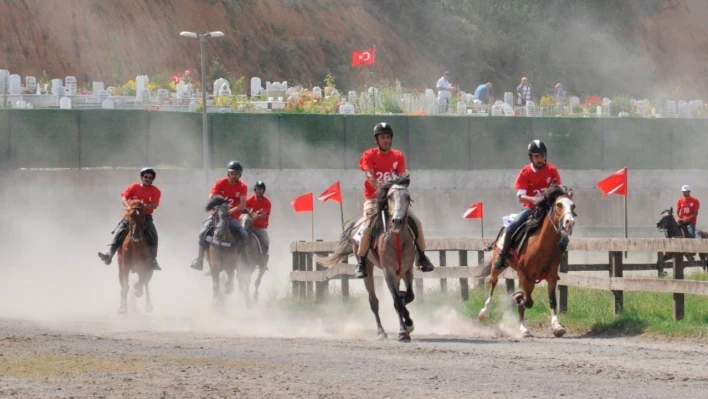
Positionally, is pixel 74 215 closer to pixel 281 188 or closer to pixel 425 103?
pixel 281 188

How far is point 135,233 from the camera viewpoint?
24.2 m

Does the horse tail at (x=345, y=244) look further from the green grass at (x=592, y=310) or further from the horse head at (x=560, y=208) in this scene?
the horse head at (x=560, y=208)

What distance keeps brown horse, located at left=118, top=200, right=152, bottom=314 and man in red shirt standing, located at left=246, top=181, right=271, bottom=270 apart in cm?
321

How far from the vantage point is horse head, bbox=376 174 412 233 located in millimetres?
16516

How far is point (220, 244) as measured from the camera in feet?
80.0

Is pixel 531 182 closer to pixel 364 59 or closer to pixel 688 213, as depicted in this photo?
pixel 688 213

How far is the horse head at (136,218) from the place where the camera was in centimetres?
2400

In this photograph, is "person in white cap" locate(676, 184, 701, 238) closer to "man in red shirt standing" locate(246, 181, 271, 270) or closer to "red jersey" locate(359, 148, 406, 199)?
"man in red shirt standing" locate(246, 181, 271, 270)

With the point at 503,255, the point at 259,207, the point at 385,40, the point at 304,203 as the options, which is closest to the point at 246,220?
the point at 259,207

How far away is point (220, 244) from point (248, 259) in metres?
1.90

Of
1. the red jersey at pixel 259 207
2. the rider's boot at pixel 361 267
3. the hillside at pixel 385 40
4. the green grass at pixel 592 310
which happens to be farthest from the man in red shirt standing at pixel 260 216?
the hillside at pixel 385 40

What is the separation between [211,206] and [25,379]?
12.5 m

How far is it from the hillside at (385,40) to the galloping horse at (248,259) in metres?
50.4

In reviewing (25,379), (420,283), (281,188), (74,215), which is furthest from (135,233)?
(281,188)
